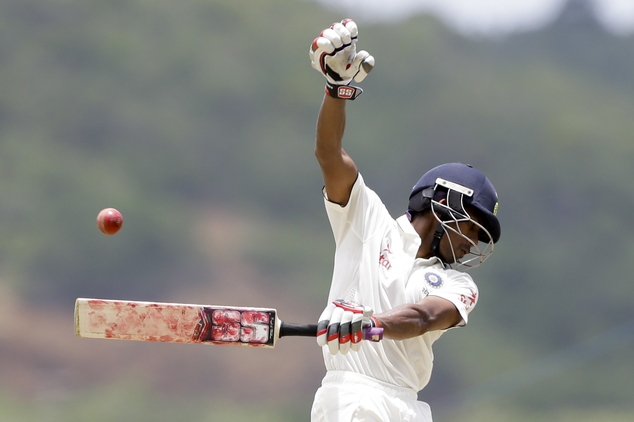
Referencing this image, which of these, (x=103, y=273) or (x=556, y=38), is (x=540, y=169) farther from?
(x=103, y=273)

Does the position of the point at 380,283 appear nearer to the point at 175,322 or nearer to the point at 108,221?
the point at 175,322

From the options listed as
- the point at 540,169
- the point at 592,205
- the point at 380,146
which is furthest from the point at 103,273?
the point at 592,205

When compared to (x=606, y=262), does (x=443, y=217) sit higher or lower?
lower

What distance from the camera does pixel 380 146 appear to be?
7398 mm

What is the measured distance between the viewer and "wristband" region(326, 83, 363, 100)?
8.34ft

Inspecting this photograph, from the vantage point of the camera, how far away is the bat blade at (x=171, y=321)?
2572 mm

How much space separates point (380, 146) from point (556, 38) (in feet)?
8.00

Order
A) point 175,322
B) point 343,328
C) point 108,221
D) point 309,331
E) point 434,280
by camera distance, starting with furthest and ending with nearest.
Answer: point 108,221
point 434,280
point 175,322
point 309,331
point 343,328

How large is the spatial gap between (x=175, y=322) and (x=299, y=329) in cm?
43

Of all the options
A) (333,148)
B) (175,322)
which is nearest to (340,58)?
(333,148)

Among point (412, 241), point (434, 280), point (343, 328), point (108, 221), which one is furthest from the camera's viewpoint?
point (108, 221)

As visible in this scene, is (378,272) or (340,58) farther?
(378,272)

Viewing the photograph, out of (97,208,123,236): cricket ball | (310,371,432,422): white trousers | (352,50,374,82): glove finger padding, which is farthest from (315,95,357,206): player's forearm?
(97,208,123,236): cricket ball

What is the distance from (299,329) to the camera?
2.50m
